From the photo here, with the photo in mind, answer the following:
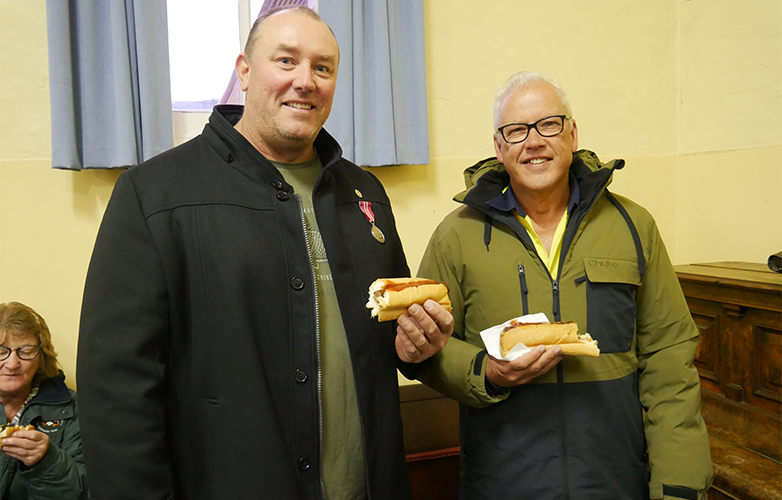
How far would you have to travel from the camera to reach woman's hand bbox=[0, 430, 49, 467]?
1999mm

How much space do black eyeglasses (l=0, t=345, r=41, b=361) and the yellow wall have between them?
37 cm

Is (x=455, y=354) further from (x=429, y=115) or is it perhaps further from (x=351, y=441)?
(x=429, y=115)

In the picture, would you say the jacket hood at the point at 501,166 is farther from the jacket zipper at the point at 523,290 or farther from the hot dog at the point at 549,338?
the hot dog at the point at 549,338

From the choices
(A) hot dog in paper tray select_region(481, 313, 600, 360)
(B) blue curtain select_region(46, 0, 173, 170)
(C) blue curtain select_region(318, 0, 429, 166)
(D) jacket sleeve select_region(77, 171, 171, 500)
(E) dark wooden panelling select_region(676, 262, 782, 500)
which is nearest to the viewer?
(D) jacket sleeve select_region(77, 171, 171, 500)

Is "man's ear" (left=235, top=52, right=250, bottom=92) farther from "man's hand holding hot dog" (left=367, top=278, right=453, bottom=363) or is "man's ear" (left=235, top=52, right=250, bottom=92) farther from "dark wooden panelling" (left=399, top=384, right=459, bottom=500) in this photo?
"dark wooden panelling" (left=399, top=384, right=459, bottom=500)

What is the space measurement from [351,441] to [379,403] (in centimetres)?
12

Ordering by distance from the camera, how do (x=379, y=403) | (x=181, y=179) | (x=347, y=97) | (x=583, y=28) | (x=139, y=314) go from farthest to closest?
(x=583, y=28) → (x=347, y=97) → (x=379, y=403) → (x=181, y=179) → (x=139, y=314)

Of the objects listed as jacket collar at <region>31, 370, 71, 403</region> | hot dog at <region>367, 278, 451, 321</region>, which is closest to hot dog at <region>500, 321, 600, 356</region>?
hot dog at <region>367, 278, 451, 321</region>

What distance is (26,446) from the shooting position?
6.60ft

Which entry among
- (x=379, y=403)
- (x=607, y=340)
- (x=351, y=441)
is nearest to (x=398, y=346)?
(x=379, y=403)

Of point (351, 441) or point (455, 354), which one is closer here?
point (351, 441)

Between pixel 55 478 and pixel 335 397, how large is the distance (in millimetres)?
1329

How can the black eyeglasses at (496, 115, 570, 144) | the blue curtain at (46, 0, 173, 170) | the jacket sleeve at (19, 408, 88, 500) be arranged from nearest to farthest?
the black eyeglasses at (496, 115, 570, 144) → the jacket sleeve at (19, 408, 88, 500) → the blue curtain at (46, 0, 173, 170)

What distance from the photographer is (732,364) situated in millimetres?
2494
